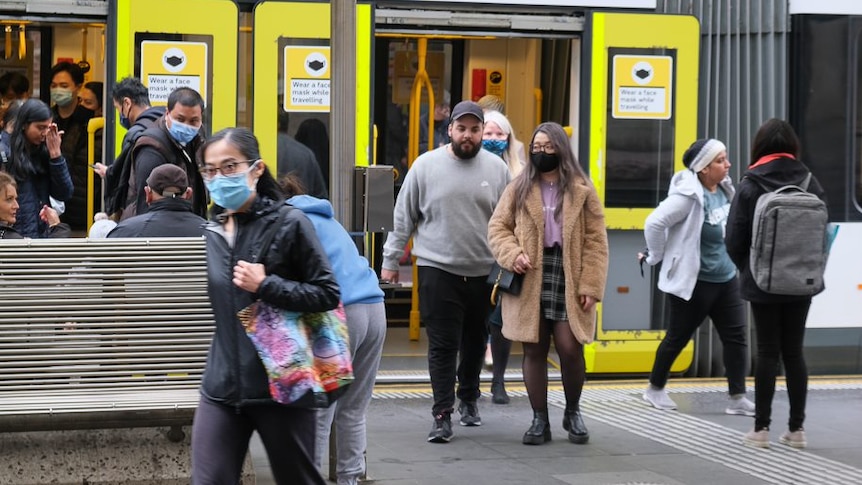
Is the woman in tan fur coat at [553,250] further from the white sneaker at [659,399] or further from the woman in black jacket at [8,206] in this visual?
the woman in black jacket at [8,206]

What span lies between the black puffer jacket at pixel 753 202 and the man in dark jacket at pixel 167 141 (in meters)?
2.73

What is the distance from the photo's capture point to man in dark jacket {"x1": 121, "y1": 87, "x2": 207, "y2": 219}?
7164 mm

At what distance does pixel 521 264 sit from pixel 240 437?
293 cm

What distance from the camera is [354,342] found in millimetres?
5531

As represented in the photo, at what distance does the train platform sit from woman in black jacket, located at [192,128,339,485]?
2.04 m

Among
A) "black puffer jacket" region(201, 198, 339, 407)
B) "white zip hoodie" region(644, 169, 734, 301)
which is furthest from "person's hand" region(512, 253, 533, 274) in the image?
"black puffer jacket" region(201, 198, 339, 407)

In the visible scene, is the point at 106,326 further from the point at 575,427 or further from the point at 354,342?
the point at 575,427

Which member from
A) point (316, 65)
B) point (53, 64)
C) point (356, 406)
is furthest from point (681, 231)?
point (53, 64)

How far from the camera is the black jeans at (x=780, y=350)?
7.42 m

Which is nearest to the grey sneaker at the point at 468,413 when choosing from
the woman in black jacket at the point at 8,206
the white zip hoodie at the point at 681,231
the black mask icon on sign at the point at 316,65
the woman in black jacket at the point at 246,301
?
the white zip hoodie at the point at 681,231

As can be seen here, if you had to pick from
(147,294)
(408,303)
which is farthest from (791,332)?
(408,303)

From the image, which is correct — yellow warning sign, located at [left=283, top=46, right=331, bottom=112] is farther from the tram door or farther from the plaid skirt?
the tram door

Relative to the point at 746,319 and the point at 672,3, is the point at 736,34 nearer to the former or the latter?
the point at 672,3

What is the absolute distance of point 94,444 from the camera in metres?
5.98
